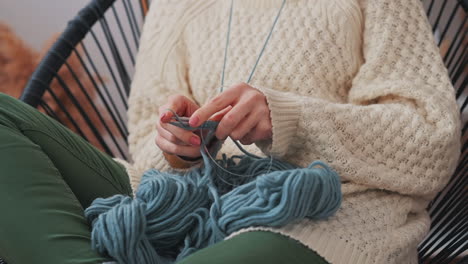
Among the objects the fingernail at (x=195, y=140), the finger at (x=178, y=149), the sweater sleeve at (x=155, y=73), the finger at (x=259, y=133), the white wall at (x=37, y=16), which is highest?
the fingernail at (x=195, y=140)

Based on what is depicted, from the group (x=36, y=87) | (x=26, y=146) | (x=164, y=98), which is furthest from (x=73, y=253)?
(x=36, y=87)

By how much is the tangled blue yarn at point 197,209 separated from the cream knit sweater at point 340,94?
0.04 meters

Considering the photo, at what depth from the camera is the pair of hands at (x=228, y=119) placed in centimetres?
74

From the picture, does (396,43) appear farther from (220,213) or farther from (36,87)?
(36,87)

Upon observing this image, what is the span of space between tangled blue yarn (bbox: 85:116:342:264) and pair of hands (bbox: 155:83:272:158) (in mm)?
22

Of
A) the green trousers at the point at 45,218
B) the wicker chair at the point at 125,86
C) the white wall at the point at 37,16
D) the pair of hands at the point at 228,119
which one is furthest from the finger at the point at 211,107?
the white wall at the point at 37,16

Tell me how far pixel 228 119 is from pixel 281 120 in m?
0.09

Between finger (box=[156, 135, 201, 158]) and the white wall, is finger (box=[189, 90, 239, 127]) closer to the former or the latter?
finger (box=[156, 135, 201, 158])

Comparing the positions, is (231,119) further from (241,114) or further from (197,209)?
(197,209)

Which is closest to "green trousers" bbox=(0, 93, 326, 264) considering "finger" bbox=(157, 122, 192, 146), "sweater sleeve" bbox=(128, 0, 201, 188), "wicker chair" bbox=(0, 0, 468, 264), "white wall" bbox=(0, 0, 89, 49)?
"finger" bbox=(157, 122, 192, 146)

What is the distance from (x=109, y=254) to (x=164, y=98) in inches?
18.6

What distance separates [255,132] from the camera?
794 millimetres

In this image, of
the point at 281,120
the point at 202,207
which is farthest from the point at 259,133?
the point at 202,207

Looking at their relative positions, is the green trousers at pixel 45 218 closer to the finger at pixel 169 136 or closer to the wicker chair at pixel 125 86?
the finger at pixel 169 136
